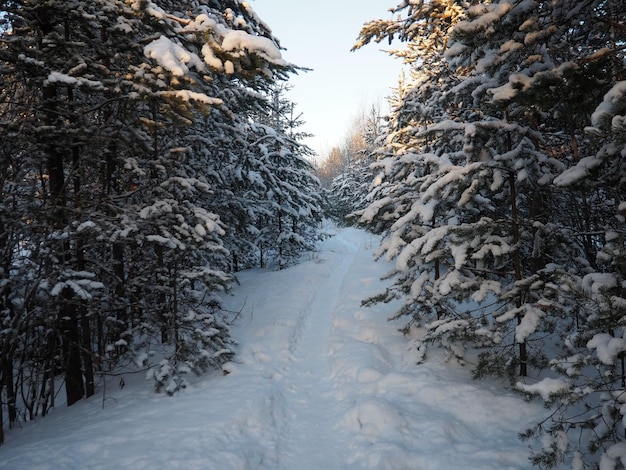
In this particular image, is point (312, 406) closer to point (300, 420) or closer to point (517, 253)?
point (300, 420)

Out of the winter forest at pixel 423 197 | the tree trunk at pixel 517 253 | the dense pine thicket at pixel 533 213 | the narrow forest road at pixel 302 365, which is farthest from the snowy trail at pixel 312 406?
the tree trunk at pixel 517 253

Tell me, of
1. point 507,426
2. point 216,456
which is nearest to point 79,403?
point 216,456

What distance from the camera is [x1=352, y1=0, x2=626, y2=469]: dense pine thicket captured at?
3.37 metres

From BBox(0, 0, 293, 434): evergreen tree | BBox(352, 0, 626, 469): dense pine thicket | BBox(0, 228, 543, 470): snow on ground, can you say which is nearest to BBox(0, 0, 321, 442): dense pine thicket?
BBox(0, 0, 293, 434): evergreen tree

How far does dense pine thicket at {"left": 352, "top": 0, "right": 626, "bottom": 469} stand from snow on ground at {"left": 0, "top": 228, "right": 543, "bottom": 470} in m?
0.66

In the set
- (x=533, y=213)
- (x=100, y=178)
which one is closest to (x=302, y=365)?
(x=533, y=213)

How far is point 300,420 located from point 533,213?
19.3ft

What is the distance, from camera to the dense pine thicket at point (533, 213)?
337cm

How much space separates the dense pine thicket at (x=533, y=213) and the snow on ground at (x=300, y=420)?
2.17 ft

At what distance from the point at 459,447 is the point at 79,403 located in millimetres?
7191

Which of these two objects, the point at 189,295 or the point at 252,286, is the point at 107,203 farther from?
the point at 252,286

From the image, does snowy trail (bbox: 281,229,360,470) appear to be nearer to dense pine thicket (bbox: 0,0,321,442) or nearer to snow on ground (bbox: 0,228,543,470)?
snow on ground (bbox: 0,228,543,470)

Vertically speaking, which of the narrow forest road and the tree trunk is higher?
the tree trunk

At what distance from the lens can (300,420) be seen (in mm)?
6285
